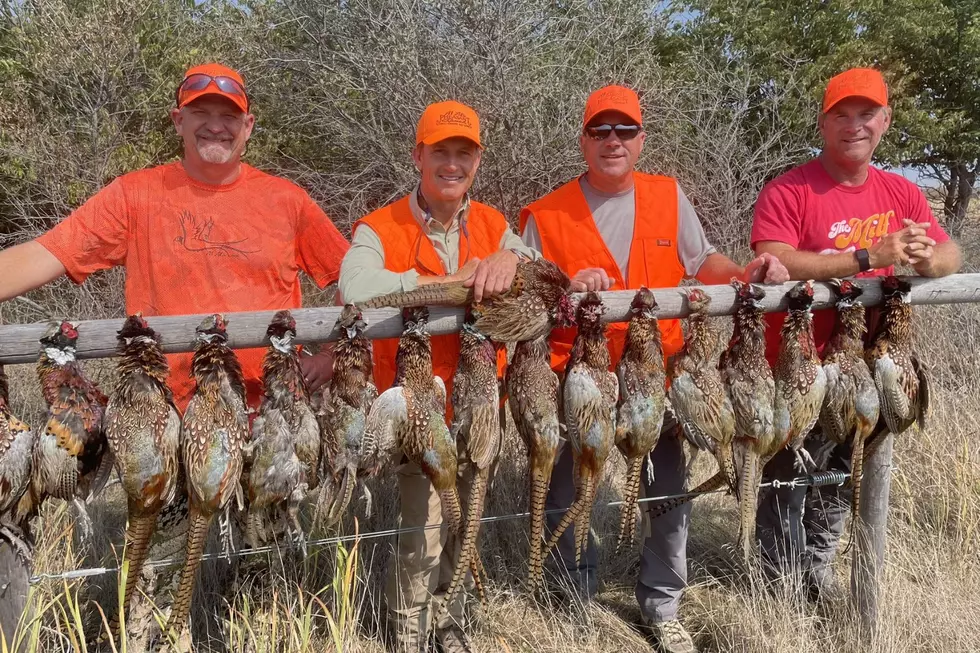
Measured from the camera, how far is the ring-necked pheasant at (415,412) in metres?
2.62

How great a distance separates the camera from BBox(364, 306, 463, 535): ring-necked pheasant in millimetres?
2625

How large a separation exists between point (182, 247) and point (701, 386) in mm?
2357

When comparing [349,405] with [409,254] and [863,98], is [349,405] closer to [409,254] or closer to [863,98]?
[409,254]

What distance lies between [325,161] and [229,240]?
777 cm

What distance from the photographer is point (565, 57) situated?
1016cm

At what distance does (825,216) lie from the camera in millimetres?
3588

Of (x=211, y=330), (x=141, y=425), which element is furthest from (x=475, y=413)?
(x=141, y=425)

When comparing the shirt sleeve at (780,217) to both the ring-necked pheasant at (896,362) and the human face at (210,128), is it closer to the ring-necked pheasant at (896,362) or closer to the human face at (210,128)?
the ring-necked pheasant at (896,362)

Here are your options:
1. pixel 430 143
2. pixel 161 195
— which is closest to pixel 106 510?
pixel 161 195

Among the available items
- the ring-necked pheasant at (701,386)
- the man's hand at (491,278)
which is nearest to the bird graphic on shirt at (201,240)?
the man's hand at (491,278)

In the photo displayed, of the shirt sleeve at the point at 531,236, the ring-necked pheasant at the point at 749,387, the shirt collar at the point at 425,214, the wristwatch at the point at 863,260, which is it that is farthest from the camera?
the shirt sleeve at the point at 531,236

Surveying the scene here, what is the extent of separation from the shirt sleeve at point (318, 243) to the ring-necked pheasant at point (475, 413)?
104 cm

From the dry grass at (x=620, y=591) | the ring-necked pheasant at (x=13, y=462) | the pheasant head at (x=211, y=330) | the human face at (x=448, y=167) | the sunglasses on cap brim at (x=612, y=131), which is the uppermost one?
the sunglasses on cap brim at (x=612, y=131)

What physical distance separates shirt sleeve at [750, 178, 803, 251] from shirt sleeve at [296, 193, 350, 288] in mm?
2065
